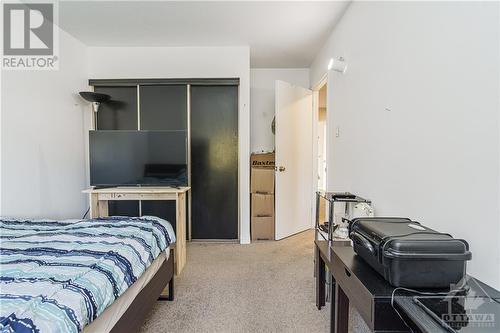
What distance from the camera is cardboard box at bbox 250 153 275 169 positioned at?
153 inches

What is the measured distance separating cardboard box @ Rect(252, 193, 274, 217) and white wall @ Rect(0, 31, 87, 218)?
2205 millimetres

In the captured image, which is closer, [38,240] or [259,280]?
[38,240]

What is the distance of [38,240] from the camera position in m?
1.64

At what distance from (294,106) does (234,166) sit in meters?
1.23

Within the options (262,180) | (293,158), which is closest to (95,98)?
(262,180)

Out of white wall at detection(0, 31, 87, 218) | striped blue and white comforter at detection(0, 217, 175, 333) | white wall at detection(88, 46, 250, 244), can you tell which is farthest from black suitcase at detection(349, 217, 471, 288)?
white wall at detection(0, 31, 87, 218)

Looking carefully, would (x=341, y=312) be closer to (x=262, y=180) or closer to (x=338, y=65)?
(x=338, y=65)

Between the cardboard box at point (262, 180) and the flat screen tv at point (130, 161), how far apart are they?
1.10 m

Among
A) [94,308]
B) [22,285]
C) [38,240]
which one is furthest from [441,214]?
[38,240]

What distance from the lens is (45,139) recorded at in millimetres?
2820

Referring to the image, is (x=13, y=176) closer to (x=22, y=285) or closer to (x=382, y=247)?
(x=22, y=285)

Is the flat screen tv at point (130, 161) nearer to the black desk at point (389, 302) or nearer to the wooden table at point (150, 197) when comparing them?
the wooden table at point (150, 197)

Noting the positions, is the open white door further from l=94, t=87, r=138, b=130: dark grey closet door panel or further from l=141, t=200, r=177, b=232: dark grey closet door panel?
l=94, t=87, r=138, b=130: dark grey closet door panel

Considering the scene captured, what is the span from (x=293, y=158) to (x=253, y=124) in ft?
3.11
